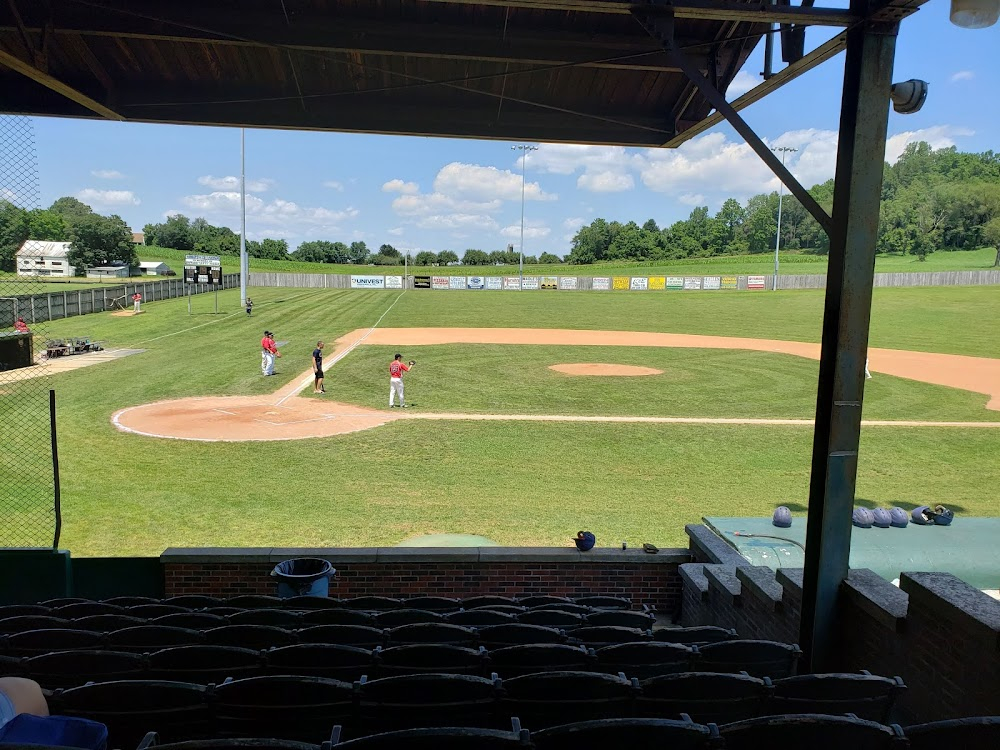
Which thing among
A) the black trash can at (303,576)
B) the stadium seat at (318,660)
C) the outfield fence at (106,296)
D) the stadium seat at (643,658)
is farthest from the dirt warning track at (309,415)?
the stadium seat at (643,658)

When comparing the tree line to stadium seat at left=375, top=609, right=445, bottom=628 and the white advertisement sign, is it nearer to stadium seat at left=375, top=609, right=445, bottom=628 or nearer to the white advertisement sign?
the white advertisement sign

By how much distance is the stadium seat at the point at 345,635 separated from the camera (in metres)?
4.66

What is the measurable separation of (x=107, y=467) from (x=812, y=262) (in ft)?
325

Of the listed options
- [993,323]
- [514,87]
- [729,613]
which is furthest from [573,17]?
[993,323]

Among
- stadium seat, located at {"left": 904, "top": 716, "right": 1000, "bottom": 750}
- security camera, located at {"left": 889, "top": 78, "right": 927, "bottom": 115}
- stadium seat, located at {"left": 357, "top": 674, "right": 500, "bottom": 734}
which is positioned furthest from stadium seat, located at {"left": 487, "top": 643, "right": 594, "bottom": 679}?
security camera, located at {"left": 889, "top": 78, "right": 927, "bottom": 115}

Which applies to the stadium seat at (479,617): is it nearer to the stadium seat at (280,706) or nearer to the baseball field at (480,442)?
the stadium seat at (280,706)

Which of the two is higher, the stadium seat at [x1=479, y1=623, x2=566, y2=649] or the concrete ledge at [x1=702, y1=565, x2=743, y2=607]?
the stadium seat at [x1=479, y1=623, x2=566, y2=649]

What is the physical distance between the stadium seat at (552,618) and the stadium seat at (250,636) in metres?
1.91

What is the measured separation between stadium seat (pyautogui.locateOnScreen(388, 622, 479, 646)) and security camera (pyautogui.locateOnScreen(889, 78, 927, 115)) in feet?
15.6

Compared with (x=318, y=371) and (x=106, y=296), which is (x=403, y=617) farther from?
(x=106, y=296)

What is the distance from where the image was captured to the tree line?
90.6m

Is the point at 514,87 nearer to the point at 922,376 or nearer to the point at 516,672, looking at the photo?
the point at 516,672

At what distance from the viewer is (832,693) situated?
3588 mm

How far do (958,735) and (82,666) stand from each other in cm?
431
